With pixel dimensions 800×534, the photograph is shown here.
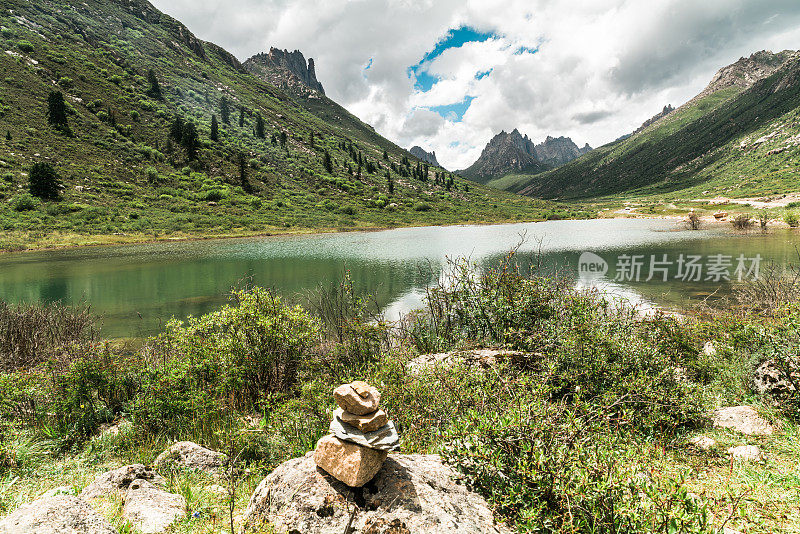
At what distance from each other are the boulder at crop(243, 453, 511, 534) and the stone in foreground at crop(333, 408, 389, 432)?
1.45 ft

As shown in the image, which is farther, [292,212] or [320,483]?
[292,212]

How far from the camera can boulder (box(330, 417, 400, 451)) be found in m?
3.35

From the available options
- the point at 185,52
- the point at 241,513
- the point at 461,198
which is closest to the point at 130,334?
the point at 241,513

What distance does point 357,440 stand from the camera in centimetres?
334

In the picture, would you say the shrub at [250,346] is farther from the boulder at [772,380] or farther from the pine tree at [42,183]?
the pine tree at [42,183]

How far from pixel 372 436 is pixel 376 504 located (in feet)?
1.96

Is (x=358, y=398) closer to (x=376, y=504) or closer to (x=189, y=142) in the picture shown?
(x=376, y=504)

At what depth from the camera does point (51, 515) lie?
245cm

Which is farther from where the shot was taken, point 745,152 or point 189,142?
point 745,152

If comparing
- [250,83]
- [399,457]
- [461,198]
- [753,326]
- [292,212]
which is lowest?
[399,457]

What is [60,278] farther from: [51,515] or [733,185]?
[733,185]

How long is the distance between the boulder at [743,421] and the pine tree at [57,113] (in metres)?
102

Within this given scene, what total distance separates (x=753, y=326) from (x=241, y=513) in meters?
10.4

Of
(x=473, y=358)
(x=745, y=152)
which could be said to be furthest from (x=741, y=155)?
(x=473, y=358)
